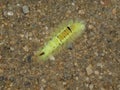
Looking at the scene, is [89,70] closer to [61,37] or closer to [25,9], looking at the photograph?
Result: [61,37]

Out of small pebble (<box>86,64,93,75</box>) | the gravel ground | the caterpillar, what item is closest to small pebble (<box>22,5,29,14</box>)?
the gravel ground

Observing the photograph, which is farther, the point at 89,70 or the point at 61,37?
the point at 61,37

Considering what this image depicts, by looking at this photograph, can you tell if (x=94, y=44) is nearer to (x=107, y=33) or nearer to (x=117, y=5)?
→ (x=107, y=33)

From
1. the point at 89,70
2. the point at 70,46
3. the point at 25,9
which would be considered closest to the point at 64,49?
the point at 70,46

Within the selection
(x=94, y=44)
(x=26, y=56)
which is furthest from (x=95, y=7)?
(x=26, y=56)

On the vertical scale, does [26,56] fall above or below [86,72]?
above

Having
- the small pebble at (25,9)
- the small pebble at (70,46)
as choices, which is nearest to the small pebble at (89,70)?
the small pebble at (70,46)

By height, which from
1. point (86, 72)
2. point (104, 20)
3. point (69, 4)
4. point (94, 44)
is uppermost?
point (69, 4)
